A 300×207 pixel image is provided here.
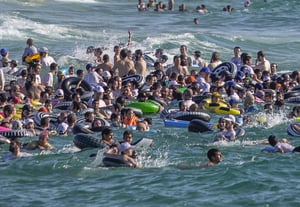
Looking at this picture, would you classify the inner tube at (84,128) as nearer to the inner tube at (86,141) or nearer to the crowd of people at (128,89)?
the crowd of people at (128,89)

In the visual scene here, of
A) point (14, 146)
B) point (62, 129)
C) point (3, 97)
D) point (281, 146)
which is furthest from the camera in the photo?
point (3, 97)

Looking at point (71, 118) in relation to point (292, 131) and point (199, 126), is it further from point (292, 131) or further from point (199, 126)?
point (292, 131)

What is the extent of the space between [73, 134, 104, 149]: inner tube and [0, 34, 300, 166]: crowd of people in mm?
695

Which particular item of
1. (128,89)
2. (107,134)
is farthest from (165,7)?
(107,134)

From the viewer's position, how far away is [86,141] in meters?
19.9

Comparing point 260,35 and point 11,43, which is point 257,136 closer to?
point 11,43

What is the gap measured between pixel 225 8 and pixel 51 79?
3014 cm

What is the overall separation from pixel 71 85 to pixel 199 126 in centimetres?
577

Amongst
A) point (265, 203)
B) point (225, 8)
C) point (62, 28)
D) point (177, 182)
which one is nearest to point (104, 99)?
point (177, 182)

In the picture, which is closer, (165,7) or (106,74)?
(106,74)

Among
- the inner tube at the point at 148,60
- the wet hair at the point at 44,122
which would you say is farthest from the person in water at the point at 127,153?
the inner tube at the point at 148,60

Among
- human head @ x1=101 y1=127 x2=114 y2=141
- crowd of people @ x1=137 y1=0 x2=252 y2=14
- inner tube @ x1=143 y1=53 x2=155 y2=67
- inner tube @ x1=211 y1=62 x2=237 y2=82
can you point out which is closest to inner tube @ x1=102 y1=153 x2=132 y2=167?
human head @ x1=101 y1=127 x2=114 y2=141

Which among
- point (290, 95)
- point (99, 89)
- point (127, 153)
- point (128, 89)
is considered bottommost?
point (290, 95)

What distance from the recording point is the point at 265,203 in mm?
16203
